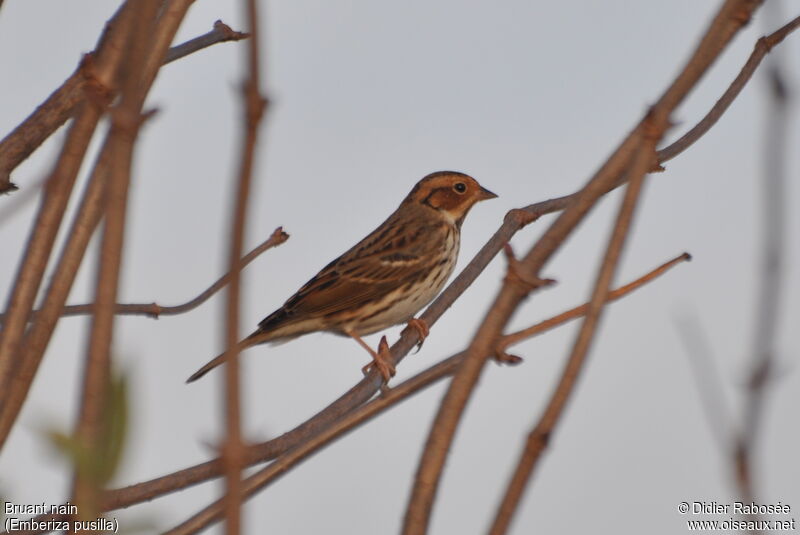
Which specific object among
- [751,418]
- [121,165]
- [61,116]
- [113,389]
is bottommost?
[751,418]

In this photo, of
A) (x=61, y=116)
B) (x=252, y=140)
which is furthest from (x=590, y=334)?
(x=61, y=116)

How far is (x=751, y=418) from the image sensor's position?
1.80 metres

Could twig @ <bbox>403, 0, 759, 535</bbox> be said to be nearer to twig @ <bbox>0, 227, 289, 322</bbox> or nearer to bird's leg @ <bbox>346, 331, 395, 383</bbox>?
twig @ <bbox>0, 227, 289, 322</bbox>

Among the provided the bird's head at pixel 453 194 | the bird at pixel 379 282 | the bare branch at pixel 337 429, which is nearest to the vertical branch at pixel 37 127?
the bare branch at pixel 337 429

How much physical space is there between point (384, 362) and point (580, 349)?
4.97 m

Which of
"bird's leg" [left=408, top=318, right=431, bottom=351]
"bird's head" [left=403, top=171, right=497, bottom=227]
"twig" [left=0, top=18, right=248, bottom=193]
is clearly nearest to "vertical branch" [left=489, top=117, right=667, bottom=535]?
"twig" [left=0, top=18, right=248, bottom=193]

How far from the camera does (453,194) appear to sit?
33.5 ft

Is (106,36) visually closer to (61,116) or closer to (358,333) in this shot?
(61,116)

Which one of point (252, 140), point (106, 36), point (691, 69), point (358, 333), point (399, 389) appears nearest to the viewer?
point (252, 140)

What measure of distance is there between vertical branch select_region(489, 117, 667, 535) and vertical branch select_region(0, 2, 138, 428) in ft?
3.81

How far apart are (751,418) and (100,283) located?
1028mm

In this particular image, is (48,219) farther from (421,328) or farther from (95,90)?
(421,328)

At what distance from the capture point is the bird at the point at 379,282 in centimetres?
881

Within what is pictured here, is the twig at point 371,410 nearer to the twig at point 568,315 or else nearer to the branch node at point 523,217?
the twig at point 568,315
